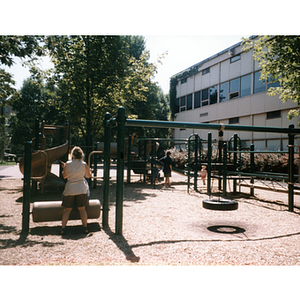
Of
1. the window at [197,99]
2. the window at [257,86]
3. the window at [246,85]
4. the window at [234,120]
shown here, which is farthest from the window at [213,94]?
the window at [257,86]

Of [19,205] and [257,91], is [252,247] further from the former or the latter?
[257,91]

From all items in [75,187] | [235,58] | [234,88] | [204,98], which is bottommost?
[75,187]

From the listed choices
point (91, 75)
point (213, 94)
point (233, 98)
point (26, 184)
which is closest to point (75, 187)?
point (26, 184)

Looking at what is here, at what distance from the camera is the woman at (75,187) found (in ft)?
18.1

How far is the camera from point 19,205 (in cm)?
835

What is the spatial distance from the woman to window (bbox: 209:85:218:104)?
24444 millimetres

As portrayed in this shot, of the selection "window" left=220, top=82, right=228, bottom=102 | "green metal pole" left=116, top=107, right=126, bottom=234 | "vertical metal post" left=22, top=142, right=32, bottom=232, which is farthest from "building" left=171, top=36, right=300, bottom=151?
"vertical metal post" left=22, top=142, right=32, bottom=232

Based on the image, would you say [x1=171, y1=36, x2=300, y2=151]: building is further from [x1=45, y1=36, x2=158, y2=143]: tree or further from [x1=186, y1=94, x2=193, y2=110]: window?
[x1=45, y1=36, x2=158, y2=143]: tree

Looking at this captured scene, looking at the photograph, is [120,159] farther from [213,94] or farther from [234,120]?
[213,94]

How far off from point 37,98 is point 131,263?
46389mm

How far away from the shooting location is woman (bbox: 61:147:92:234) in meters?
5.52

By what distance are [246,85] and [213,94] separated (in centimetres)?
456

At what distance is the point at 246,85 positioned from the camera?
2459cm

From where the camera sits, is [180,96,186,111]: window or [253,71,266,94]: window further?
[180,96,186,111]: window
